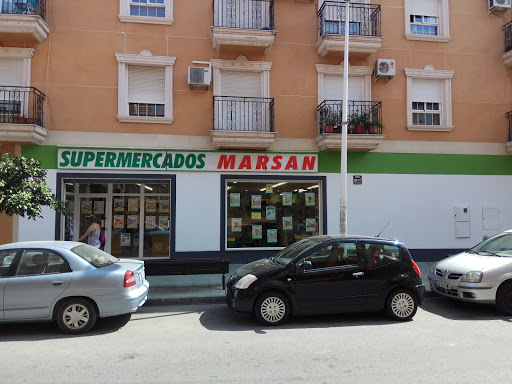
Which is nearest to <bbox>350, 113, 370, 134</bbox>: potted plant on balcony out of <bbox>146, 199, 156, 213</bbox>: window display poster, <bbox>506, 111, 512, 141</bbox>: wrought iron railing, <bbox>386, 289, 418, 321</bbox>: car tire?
<bbox>506, 111, 512, 141</bbox>: wrought iron railing

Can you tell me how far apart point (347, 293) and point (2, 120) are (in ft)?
33.7

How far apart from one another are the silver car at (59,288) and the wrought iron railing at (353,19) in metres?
9.99

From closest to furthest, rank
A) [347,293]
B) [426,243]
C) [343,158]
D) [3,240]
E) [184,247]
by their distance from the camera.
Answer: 1. [347,293]
2. [343,158]
3. [3,240]
4. [184,247]
5. [426,243]

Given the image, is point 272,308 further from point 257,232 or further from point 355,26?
point 355,26

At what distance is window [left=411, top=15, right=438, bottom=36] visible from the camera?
1280 centimetres

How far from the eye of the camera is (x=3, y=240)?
413 inches

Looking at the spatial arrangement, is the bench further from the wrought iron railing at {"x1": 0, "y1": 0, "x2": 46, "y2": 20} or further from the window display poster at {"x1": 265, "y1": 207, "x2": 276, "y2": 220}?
the wrought iron railing at {"x1": 0, "y1": 0, "x2": 46, "y2": 20}

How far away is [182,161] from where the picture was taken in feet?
37.3

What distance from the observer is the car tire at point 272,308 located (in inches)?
246

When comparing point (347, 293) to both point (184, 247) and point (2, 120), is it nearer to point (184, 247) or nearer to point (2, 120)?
point (184, 247)

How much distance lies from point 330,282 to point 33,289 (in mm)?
4657

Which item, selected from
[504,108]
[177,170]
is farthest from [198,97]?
[504,108]

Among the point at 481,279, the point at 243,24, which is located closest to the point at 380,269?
the point at 481,279

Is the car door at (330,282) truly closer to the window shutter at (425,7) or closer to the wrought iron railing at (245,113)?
the wrought iron railing at (245,113)
